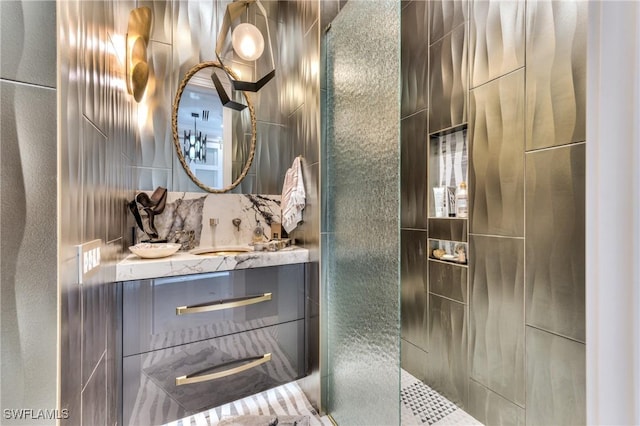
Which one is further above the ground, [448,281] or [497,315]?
[448,281]

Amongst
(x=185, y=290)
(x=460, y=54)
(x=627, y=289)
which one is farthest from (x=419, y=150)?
(x=185, y=290)

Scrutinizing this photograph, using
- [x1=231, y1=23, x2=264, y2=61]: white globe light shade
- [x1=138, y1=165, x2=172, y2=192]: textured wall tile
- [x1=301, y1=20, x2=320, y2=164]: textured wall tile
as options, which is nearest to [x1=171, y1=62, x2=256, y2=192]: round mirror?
[x1=138, y1=165, x2=172, y2=192]: textured wall tile

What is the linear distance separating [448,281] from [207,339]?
1.54 m

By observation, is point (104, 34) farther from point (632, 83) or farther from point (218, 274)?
point (632, 83)

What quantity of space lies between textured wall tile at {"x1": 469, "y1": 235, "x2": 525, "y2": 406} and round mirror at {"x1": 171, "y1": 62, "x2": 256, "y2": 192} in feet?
5.85

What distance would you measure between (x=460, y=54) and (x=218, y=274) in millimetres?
2001

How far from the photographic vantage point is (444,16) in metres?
1.79

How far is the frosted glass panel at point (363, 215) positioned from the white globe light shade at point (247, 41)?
1.74 ft

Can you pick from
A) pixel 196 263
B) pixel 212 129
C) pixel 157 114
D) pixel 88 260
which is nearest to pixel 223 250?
pixel 196 263

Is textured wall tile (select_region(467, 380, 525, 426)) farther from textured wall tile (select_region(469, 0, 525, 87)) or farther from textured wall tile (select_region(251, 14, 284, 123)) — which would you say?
textured wall tile (select_region(251, 14, 284, 123))

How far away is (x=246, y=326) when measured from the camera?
167cm

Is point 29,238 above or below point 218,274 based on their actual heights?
above

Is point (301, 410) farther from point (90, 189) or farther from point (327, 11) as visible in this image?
point (327, 11)

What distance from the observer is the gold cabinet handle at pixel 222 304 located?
1.49m
